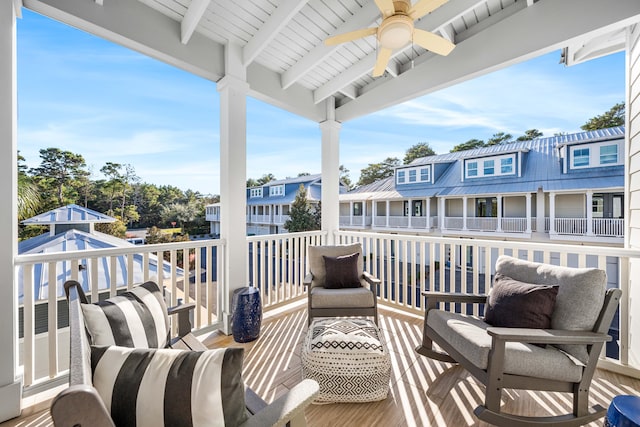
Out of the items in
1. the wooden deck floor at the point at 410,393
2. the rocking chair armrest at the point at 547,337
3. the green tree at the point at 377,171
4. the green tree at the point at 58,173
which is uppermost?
the green tree at the point at 377,171

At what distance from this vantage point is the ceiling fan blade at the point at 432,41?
83.8 inches

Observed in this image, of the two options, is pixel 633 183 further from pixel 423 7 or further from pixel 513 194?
pixel 423 7

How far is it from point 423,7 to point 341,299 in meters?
2.54

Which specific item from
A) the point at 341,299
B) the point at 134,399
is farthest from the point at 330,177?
the point at 134,399

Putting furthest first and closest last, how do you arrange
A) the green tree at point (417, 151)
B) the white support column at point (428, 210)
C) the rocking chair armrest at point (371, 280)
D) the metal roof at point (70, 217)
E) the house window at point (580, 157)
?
the green tree at point (417, 151) < the white support column at point (428, 210) < the house window at point (580, 157) < the rocking chair armrest at point (371, 280) < the metal roof at point (70, 217)

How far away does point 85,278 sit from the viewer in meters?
2.80

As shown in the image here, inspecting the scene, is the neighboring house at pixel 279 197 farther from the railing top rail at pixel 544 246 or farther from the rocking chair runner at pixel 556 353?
the rocking chair runner at pixel 556 353

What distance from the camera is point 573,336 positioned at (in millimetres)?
1612

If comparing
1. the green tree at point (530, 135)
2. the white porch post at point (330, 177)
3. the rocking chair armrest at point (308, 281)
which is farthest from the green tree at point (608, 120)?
the rocking chair armrest at point (308, 281)

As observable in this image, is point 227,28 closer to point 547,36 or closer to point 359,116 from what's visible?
point 359,116

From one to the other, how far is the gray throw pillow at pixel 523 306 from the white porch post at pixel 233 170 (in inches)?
96.2

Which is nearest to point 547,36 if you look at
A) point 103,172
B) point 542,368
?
point 542,368

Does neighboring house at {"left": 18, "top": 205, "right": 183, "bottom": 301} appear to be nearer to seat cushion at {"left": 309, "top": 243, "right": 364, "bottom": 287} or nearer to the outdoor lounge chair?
seat cushion at {"left": 309, "top": 243, "right": 364, "bottom": 287}

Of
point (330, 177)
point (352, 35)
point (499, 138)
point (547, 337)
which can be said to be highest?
point (499, 138)
